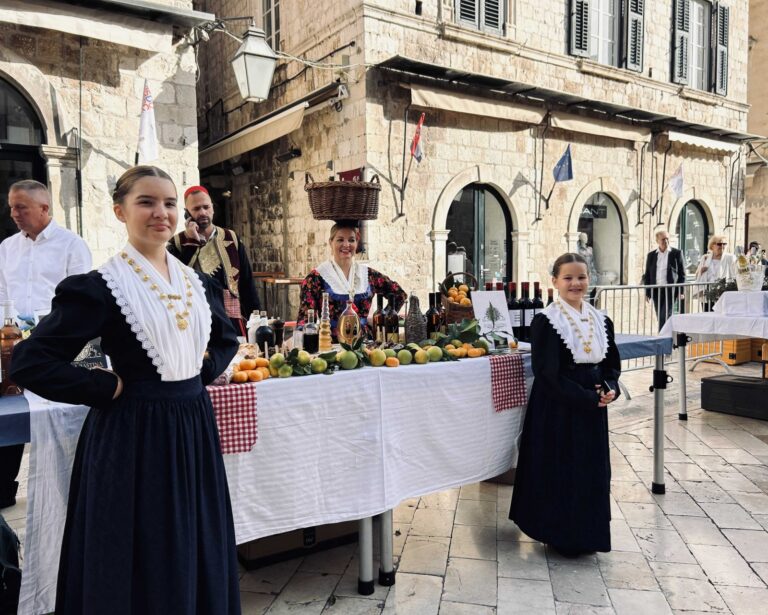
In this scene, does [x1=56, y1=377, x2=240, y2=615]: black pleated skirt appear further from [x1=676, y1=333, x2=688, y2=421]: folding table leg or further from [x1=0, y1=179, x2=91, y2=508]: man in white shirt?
[x1=676, y1=333, x2=688, y2=421]: folding table leg

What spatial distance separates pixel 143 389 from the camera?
196cm

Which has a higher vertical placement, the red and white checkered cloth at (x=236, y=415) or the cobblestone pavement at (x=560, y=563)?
the red and white checkered cloth at (x=236, y=415)

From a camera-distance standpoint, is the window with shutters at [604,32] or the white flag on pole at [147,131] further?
the window with shutters at [604,32]

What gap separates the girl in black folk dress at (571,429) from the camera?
3.21 metres

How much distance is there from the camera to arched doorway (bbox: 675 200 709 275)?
14023mm

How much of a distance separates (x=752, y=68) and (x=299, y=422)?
20.1m

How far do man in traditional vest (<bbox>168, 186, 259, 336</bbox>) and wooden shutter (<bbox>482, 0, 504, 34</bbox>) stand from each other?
7.55 metres

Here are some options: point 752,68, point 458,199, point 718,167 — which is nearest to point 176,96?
point 458,199

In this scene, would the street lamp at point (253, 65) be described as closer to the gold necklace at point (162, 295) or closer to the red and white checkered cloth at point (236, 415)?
the red and white checkered cloth at point (236, 415)

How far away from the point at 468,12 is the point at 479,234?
3.52 m

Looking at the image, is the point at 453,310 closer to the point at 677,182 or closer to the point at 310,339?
the point at 310,339

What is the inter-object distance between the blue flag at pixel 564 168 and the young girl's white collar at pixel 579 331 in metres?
7.92

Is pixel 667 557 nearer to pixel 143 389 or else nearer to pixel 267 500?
pixel 267 500

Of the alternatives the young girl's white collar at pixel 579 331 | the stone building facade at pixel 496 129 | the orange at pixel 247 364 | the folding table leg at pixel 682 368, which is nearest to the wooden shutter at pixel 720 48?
the stone building facade at pixel 496 129
